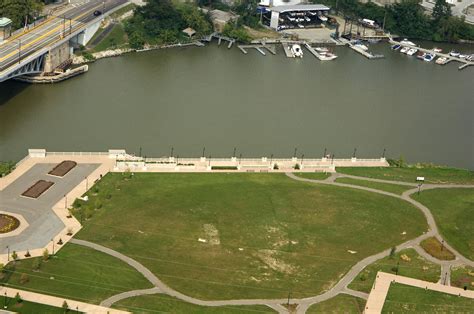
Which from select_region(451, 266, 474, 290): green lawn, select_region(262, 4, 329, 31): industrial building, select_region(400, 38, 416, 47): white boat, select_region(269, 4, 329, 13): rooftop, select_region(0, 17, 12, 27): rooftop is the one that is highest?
select_region(0, 17, 12, 27): rooftop

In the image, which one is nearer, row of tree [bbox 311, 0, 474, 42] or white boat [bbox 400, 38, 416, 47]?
white boat [bbox 400, 38, 416, 47]

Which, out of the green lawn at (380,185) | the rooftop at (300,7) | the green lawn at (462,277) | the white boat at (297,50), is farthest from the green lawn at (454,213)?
the rooftop at (300,7)

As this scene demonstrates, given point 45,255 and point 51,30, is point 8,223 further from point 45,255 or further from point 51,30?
point 51,30

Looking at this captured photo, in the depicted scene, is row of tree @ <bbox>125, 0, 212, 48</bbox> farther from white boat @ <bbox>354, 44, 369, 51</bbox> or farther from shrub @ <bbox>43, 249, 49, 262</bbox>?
shrub @ <bbox>43, 249, 49, 262</bbox>

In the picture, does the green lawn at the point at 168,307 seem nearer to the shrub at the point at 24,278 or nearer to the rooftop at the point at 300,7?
the shrub at the point at 24,278

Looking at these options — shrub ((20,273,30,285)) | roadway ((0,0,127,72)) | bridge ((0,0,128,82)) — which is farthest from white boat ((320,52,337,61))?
shrub ((20,273,30,285))

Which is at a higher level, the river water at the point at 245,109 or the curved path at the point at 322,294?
the curved path at the point at 322,294
